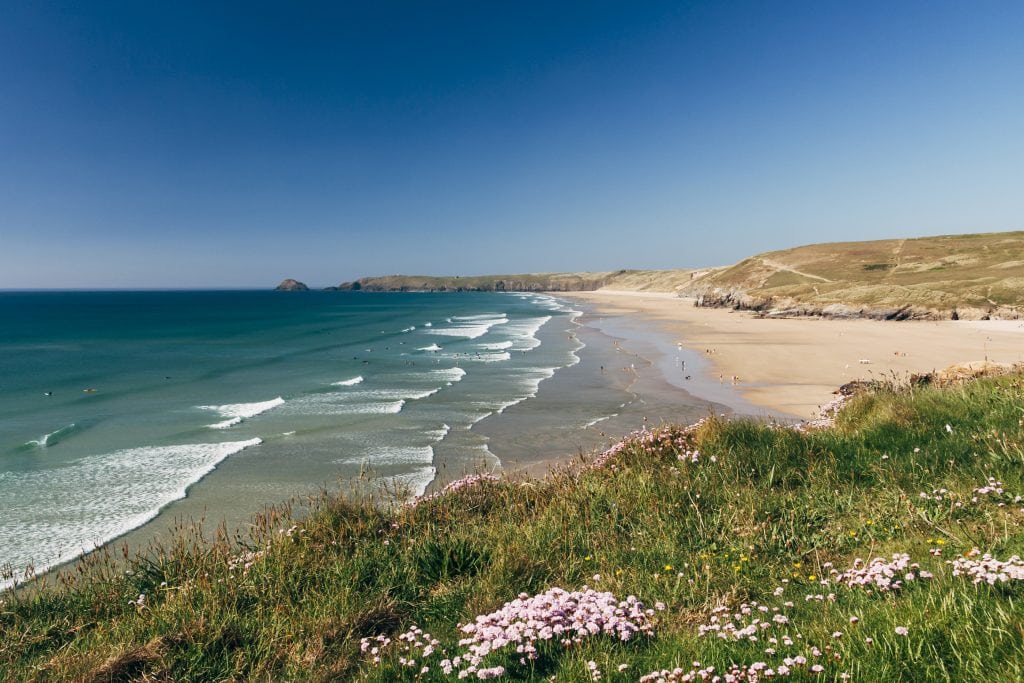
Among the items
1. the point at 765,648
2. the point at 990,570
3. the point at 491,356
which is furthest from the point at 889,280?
the point at 765,648

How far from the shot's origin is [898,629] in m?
3.29

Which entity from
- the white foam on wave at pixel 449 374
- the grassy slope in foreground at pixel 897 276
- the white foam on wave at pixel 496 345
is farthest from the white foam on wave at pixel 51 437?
the grassy slope in foreground at pixel 897 276

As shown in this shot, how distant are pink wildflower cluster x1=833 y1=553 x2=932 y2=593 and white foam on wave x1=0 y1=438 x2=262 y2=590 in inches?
447

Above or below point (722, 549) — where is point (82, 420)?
below

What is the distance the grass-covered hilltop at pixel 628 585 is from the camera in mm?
3686

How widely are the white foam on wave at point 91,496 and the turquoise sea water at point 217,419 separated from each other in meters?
0.05

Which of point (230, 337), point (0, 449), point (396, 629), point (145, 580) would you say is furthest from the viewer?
point (230, 337)

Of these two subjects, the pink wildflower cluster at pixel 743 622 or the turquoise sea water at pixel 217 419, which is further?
the turquoise sea water at pixel 217 419

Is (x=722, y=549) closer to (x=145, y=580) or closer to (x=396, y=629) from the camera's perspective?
(x=396, y=629)

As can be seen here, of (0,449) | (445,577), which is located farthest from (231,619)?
(0,449)

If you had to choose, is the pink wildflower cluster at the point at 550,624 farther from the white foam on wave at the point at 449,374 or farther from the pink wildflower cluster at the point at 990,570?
the white foam on wave at the point at 449,374

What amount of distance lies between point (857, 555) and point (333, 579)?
506 centimetres

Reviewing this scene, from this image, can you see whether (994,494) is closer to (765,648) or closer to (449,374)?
(765,648)

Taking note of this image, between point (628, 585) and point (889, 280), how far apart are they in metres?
87.2
